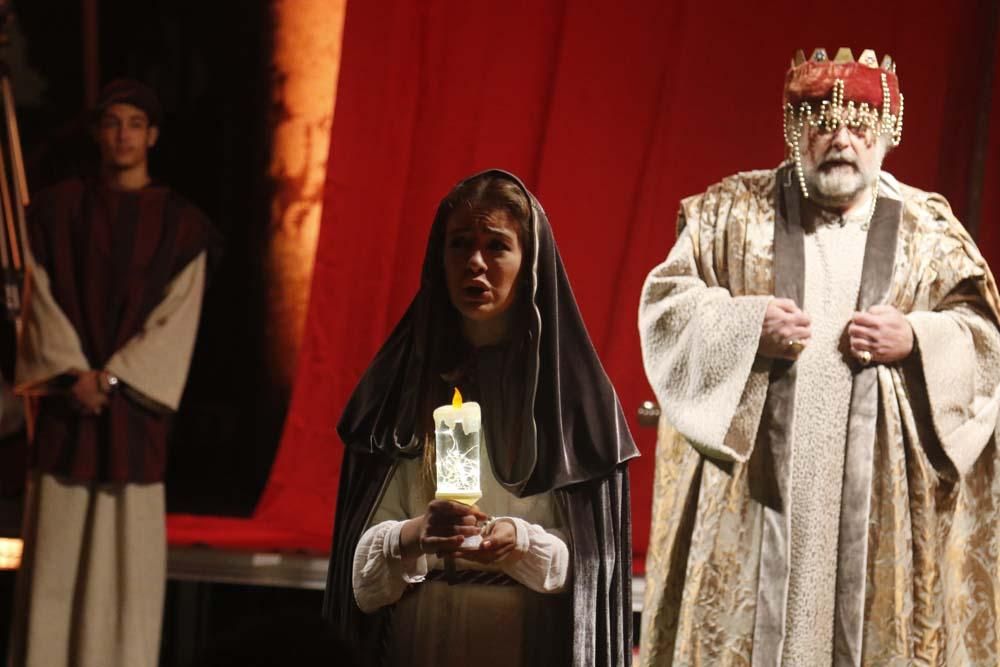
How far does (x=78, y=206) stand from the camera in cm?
441

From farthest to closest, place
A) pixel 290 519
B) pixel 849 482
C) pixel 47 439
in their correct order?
pixel 290 519
pixel 47 439
pixel 849 482

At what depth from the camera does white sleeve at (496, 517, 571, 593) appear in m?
2.48

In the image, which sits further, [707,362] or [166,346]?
[166,346]

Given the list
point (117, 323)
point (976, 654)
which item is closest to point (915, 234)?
point (976, 654)

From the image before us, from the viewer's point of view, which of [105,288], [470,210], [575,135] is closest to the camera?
[470,210]

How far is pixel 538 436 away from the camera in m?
2.59

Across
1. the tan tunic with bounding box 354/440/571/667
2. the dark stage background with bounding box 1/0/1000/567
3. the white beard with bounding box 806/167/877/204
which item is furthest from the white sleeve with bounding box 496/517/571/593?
the dark stage background with bounding box 1/0/1000/567

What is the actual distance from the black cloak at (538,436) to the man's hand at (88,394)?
1.76 m

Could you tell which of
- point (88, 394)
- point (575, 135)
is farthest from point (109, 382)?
point (575, 135)

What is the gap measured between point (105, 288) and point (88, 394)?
31 centimetres

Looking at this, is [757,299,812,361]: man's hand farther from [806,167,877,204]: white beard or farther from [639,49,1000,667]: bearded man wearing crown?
[806,167,877,204]: white beard

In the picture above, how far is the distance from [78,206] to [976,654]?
2646mm

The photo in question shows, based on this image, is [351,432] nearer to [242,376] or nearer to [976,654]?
[976,654]

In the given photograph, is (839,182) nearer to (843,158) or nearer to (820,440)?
(843,158)
